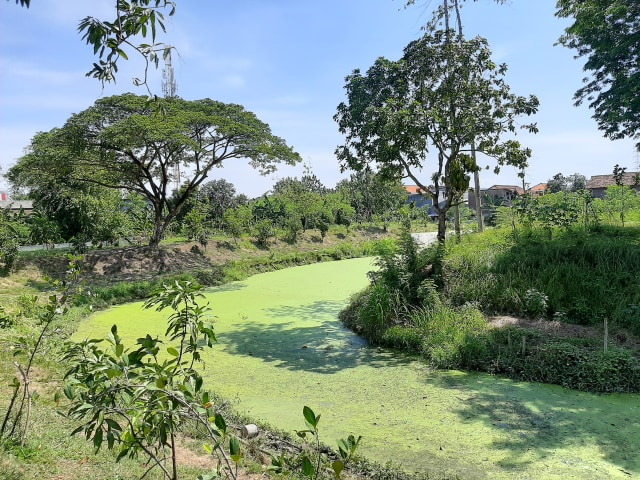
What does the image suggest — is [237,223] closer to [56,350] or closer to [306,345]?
[306,345]

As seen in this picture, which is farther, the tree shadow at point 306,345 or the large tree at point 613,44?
the large tree at point 613,44

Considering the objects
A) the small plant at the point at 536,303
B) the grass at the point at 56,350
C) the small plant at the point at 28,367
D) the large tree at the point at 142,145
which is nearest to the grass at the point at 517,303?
the small plant at the point at 536,303

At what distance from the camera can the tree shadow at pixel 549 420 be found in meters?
2.65

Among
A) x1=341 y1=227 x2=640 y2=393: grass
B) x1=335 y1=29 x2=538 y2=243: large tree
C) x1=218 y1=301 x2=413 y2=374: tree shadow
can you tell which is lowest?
x1=218 y1=301 x2=413 y2=374: tree shadow

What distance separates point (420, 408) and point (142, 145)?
9113mm

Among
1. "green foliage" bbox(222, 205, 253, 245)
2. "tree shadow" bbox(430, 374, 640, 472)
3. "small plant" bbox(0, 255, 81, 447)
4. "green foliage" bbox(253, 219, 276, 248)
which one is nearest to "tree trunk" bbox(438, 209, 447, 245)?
"tree shadow" bbox(430, 374, 640, 472)

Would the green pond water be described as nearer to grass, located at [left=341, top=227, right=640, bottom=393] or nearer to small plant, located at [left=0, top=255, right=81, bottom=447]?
grass, located at [left=341, top=227, right=640, bottom=393]

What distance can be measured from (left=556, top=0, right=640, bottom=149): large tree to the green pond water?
541 centimetres

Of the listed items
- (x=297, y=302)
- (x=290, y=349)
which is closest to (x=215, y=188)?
(x=297, y=302)

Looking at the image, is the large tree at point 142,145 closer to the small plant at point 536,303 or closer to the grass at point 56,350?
the grass at point 56,350

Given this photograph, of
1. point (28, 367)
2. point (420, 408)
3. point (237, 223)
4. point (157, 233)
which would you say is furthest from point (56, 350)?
point (237, 223)

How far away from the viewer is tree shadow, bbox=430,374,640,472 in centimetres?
265

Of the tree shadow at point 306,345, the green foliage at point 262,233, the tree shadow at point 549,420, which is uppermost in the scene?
the green foliage at point 262,233

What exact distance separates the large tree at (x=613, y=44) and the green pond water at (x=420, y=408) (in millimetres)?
5414
